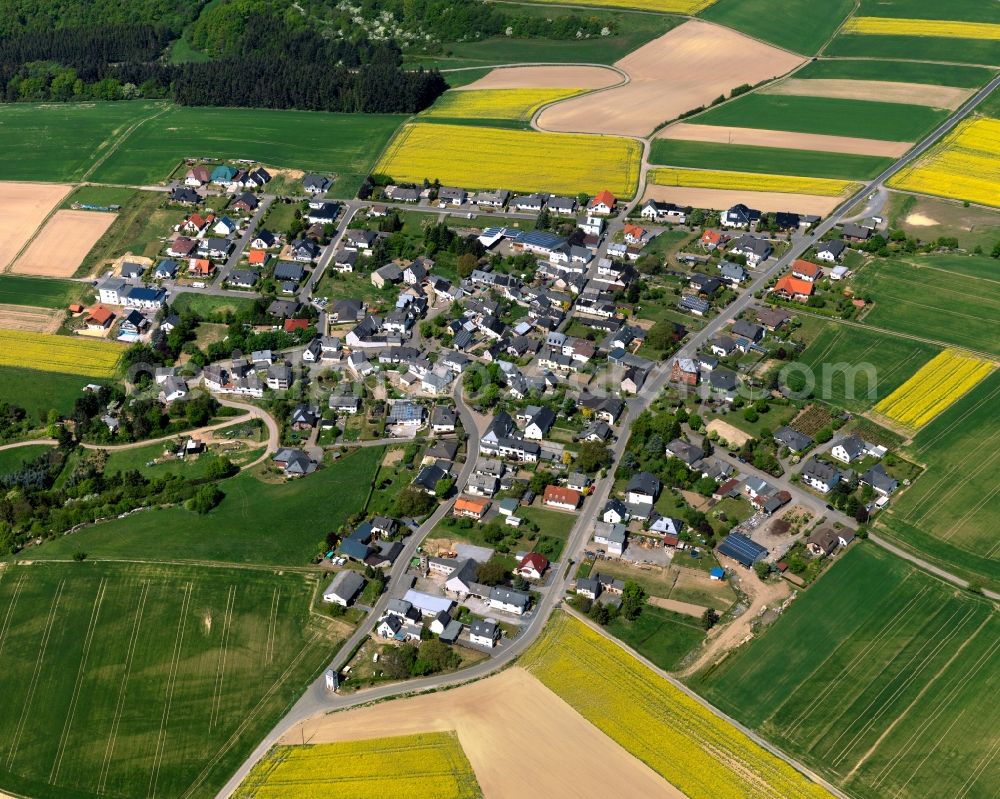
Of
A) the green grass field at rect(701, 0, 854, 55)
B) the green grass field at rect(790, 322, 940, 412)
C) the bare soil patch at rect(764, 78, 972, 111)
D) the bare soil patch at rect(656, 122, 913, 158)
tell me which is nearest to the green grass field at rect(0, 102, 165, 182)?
the bare soil patch at rect(656, 122, 913, 158)

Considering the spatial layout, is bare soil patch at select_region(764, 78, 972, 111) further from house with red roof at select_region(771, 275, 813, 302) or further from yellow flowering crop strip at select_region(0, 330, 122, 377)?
yellow flowering crop strip at select_region(0, 330, 122, 377)

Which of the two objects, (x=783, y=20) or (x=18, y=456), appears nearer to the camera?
(x=18, y=456)

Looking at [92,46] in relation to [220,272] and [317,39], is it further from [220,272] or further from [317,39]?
[220,272]

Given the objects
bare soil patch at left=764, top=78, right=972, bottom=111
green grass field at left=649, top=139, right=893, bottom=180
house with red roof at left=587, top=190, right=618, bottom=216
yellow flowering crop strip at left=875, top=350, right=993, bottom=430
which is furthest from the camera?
bare soil patch at left=764, top=78, right=972, bottom=111

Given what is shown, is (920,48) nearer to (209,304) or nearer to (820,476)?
(820,476)

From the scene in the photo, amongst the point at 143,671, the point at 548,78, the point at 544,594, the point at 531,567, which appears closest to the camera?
the point at 143,671

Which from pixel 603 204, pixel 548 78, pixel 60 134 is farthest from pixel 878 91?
pixel 60 134

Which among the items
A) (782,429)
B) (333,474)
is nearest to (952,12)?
(782,429)
